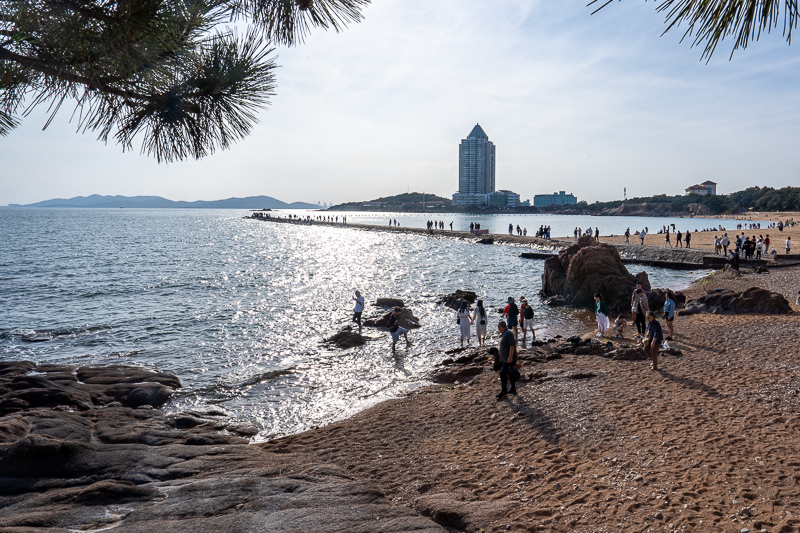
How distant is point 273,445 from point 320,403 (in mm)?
2654

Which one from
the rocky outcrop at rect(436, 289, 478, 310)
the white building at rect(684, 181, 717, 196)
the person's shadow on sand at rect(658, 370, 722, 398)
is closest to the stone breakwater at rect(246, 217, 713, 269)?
the rocky outcrop at rect(436, 289, 478, 310)

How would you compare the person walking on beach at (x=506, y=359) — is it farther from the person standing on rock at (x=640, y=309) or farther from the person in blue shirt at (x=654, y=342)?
the person standing on rock at (x=640, y=309)

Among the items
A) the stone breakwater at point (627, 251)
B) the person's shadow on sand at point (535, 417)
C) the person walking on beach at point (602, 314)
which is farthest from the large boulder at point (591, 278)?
the stone breakwater at point (627, 251)

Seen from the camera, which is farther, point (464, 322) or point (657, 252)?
point (657, 252)

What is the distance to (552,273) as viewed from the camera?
82.1 ft

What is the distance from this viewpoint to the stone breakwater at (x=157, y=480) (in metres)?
5.61

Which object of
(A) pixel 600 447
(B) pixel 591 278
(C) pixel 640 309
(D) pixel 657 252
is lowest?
(A) pixel 600 447

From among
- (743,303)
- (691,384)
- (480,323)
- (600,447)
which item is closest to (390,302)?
(480,323)

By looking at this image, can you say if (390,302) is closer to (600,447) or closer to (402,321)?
(402,321)

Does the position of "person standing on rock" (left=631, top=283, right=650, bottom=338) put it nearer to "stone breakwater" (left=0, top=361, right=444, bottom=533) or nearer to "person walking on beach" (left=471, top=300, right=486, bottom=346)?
"person walking on beach" (left=471, top=300, right=486, bottom=346)

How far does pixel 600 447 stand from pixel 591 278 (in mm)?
16825

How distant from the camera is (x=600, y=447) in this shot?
23.1 ft

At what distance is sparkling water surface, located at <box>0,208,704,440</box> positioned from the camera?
12477 mm

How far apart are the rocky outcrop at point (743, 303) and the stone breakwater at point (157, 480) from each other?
16.4 metres
